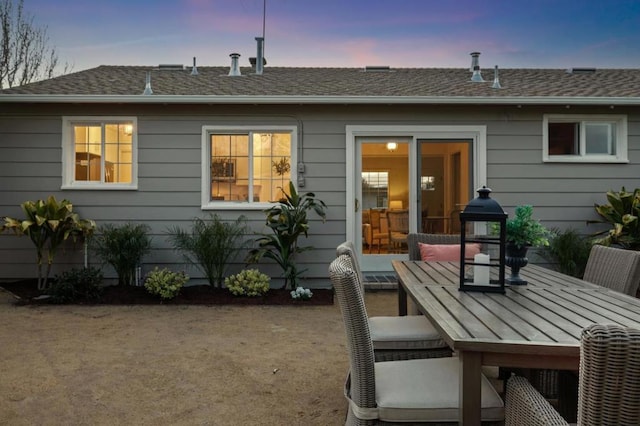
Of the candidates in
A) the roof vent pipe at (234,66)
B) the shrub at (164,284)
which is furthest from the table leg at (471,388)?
the roof vent pipe at (234,66)

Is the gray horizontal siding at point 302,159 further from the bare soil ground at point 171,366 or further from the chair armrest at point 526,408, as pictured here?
the chair armrest at point 526,408

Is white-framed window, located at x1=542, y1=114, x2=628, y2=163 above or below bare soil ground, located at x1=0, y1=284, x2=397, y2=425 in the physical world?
above

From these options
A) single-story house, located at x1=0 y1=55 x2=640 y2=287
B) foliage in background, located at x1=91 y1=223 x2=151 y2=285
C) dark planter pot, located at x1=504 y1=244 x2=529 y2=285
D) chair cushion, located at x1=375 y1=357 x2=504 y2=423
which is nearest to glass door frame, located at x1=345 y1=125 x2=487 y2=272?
single-story house, located at x1=0 y1=55 x2=640 y2=287

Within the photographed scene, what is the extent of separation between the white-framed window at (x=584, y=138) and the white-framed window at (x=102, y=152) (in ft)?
19.2

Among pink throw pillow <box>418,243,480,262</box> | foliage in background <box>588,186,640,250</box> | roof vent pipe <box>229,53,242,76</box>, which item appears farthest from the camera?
roof vent pipe <box>229,53,242,76</box>

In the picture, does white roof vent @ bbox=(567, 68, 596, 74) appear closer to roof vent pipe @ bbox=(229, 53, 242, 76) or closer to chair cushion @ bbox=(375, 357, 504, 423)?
roof vent pipe @ bbox=(229, 53, 242, 76)

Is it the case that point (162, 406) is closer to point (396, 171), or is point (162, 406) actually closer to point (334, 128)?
point (334, 128)

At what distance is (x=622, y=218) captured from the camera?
584 cm

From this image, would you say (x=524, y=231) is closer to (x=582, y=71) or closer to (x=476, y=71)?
(x=476, y=71)

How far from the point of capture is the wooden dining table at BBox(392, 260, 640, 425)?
155 cm

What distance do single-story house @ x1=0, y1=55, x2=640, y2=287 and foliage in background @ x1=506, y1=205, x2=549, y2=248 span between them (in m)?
3.89

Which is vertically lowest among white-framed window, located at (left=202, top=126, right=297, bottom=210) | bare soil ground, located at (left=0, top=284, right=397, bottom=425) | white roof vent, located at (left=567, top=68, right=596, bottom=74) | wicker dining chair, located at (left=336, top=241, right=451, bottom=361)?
bare soil ground, located at (left=0, top=284, right=397, bottom=425)

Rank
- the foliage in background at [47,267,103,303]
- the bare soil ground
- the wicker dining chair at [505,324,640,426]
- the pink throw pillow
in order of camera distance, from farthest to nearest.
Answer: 1. the foliage in background at [47,267,103,303]
2. the pink throw pillow
3. the bare soil ground
4. the wicker dining chair at [505,324,640,426]

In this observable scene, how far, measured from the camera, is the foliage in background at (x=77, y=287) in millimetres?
5590
